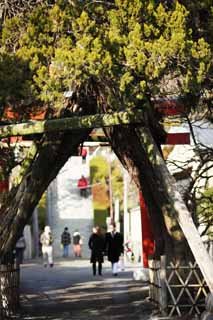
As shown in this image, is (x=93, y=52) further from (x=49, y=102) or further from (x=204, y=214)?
(x=204, y=214)

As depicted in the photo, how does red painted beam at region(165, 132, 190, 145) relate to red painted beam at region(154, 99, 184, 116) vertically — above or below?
above

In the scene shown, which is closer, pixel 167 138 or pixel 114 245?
pixel 167 138

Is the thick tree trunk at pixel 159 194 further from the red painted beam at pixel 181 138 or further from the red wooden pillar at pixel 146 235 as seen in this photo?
the red wooden pillar at pixel 146 235

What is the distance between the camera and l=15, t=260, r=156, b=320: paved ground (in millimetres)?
16172

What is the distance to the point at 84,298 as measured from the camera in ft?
63.6

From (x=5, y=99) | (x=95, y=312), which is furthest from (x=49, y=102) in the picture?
(x=95, y=312)

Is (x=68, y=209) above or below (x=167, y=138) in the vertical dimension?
above

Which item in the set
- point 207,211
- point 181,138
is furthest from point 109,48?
point 181,138

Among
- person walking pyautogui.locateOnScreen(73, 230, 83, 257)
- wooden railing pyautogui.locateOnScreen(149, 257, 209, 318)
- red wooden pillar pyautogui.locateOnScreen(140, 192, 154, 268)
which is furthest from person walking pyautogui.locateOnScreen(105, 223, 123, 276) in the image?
person walking pyautogui.locateOnScreen(73, 230, 83, 257)

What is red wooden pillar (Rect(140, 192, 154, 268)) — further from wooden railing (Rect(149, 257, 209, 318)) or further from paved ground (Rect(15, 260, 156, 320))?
wooden railing (Rect(149, 257, 209, 318))

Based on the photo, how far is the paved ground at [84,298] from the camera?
1617cm

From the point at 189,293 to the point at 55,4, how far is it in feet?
20.3

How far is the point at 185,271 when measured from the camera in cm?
1549

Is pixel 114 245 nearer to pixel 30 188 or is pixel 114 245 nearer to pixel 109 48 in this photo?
pixel 30 188
